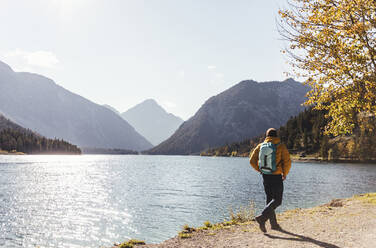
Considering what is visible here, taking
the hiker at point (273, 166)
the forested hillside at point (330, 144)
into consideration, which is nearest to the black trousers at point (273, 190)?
the hiker at point (273, 166)

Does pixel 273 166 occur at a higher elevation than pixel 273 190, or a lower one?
higher

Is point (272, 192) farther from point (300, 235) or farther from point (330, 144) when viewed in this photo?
point (330, 144)

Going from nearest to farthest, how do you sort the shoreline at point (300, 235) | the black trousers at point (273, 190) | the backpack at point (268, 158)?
the shoreline at point (300, 235) < the backpack at point (268, 158) < the black trousers at point (273, 190)

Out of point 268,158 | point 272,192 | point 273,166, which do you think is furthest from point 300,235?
point 268,158

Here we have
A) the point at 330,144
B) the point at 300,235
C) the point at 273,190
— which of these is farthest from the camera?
the point at 330,144

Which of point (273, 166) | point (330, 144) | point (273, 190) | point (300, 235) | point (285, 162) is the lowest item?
point (300, 235)

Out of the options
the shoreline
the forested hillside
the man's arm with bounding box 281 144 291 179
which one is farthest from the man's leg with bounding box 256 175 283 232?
the forested hillside

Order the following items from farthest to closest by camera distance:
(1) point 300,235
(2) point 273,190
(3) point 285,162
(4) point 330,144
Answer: (4) point 330,144 < (2) point 273,190 < (3) point 285,162 < (1) point 300,235

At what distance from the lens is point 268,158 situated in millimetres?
11023

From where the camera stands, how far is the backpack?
431 inches

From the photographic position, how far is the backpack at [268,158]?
431 inches

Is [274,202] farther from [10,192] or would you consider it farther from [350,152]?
[350,152]

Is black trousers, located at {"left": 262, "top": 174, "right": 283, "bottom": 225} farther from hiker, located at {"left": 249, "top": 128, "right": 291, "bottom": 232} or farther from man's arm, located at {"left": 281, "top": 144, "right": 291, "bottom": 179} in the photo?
man's arm, located at {"left": 281, "top": 144, "right": 291, "bottom": 179}

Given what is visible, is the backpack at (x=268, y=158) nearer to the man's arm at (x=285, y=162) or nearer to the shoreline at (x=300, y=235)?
the man's arm at (x=285, y=162)
